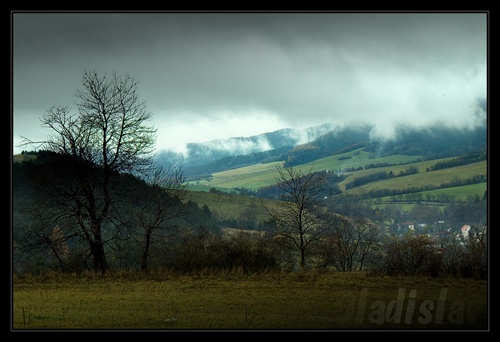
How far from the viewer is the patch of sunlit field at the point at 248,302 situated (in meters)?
17.0

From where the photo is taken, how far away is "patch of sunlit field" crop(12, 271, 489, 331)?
55.8 ft

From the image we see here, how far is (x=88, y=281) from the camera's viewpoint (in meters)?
25.0

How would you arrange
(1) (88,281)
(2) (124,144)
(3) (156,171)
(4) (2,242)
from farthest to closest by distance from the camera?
(3) (156,171)
(2) (124,144)
(1) (88,281)
(4) (2,242)

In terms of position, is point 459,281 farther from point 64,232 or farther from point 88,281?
point 64,232

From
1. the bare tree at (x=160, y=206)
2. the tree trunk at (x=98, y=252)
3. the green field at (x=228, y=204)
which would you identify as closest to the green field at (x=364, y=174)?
the green field at (x=228, y=204)

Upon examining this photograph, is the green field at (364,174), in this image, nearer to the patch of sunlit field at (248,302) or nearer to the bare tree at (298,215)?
the bare tree at (298,215)

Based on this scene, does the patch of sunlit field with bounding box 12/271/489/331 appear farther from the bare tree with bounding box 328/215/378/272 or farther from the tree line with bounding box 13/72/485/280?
the bare tree with bounding box 328/215/378/272

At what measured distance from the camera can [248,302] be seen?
65.9 feet

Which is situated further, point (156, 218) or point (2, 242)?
point (156, 218)

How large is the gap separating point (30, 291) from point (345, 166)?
544 ft

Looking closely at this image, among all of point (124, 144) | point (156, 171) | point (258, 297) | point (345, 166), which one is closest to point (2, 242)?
point (258, 297)

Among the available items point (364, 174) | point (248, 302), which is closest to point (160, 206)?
point (248, 302)

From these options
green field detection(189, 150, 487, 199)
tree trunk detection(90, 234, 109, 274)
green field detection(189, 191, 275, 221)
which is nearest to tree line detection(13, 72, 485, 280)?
tree trunk detection(90, 234, 109, 274)

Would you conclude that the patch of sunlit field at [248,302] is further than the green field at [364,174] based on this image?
No
